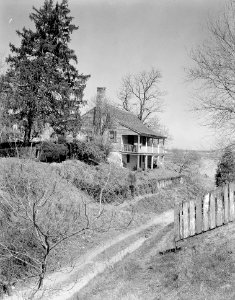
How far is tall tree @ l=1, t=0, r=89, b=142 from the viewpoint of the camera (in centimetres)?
2597

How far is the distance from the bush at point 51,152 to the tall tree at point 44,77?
278 centimetres

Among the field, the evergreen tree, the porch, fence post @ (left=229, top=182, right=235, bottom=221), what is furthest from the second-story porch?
fence post @ (left=229, top=182, right=235, bottom=221)

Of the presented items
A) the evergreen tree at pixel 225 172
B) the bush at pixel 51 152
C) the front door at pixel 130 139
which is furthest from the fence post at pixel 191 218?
the front door at pixel 130 139

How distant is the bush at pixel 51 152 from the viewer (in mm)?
24016

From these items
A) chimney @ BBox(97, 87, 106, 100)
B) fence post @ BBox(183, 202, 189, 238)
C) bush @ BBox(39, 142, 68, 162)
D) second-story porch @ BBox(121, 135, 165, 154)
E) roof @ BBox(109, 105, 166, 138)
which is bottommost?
fence post @ BBox(183, 202, 189, 238)

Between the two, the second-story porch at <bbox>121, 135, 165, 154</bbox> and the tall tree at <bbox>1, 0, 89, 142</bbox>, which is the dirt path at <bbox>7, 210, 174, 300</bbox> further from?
the second-story porch at <bbox>121, 135, 165, 154</bbox>

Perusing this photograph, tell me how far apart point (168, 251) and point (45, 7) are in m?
23.5

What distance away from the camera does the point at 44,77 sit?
1038 inches

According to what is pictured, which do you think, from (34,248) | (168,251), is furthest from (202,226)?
(34,248)

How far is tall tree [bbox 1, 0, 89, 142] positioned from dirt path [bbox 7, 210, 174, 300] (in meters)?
12.7

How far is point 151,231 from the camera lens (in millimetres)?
18094

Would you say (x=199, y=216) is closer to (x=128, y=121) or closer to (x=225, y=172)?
(x=225, y=172)

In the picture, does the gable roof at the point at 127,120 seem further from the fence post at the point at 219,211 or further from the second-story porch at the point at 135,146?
the fence post at the point at 219,211

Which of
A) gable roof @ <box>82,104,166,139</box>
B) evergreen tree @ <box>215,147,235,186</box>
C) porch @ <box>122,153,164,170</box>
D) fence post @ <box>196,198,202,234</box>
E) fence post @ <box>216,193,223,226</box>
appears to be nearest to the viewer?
fence post @ <box>216,193,223,226</box>
